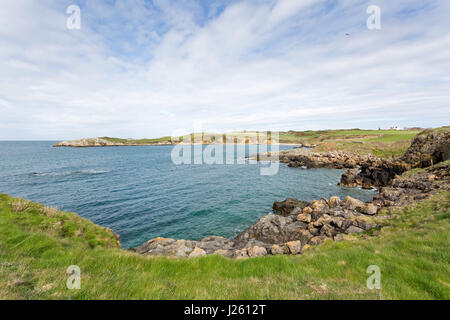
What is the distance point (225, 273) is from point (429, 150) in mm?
47759

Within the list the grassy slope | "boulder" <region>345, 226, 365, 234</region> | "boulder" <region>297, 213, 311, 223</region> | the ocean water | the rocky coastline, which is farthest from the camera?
the ocean water

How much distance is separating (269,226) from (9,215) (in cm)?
1786

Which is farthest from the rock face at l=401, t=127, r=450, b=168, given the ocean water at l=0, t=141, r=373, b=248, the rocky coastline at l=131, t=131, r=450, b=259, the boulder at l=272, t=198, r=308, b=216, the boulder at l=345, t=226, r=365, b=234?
the boulder at l=345, t=226, r=365, b=234

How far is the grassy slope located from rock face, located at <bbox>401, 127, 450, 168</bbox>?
3319 centimetres

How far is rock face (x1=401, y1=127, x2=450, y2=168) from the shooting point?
1218 inches

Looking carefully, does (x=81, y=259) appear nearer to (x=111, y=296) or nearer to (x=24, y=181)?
(x=111, y=296)

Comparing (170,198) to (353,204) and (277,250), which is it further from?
(353,204)

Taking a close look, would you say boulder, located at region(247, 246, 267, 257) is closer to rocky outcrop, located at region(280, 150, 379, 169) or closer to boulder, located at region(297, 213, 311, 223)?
boulder, located at region(297, 213, 311, 223)

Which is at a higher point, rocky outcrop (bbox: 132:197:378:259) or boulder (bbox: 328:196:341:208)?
boulder (bbox: 328:196:341:208)

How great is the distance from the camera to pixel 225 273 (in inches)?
263

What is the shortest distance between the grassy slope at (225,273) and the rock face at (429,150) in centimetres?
3319

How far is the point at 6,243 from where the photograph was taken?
7.00 m
